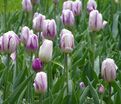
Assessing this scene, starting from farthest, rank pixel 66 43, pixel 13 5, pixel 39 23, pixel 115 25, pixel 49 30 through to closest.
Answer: pixel 13 5 → pixel 115 25 → pixel 39 23 → pixel 49 30 → pixel 66 43

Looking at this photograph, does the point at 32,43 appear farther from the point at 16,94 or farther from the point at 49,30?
the point at 16,94

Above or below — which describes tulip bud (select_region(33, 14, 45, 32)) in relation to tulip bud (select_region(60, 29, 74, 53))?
above

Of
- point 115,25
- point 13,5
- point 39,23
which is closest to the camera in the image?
point 39,23

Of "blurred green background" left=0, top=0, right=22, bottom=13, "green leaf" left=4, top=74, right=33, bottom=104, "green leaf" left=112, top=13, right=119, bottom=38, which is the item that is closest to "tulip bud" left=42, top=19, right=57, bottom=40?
"green leaf" left=4, top=74, right=33, bottom=104

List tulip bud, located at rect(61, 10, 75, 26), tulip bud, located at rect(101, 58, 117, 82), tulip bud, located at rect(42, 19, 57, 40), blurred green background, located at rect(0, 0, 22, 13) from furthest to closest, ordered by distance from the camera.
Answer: blurred green background, located at rect(0, 0, 22, 13), tulip bud, located at rect(61, 10, 75, 26), tulip bud, located at rect(42, 19, 57, 40), tulip bud, located at rect(101, 58, 117, 82)

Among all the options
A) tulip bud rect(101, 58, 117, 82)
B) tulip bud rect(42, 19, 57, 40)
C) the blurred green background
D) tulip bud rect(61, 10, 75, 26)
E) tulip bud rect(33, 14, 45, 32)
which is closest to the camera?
tulip bud rect(101, 58, 117, 82)

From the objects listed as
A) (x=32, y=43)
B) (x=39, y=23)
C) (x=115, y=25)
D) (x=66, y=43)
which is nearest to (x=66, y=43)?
(x=66, y=43)

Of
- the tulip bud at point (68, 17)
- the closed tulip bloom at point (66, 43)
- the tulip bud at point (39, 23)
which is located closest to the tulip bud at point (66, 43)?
the closed tulip bloom at point (66, 43)

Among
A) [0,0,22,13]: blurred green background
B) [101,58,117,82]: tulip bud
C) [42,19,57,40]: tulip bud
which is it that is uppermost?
A: [0,0,22,13]: blurred green background

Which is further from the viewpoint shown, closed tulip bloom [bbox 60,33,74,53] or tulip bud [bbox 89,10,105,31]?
tulip bud [bbox 89,10,105,31]

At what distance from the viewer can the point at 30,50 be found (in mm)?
2459

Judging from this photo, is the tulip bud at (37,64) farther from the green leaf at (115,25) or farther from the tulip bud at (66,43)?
the green leaf at (115,25)

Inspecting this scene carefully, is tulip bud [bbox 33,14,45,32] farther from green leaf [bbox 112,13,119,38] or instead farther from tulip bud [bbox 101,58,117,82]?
green leaf [bbox 112,13,119,38]

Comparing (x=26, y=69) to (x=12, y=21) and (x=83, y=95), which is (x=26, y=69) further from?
(x=12, y=21)
